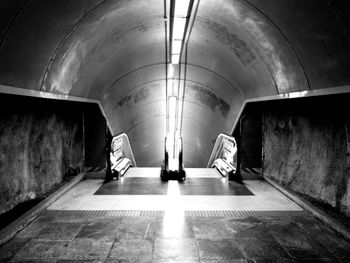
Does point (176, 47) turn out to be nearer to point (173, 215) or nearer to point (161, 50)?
point (161, 50)

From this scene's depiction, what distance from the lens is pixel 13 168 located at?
4.82 meters

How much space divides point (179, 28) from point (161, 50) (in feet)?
6.59

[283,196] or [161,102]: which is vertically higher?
[161,102]

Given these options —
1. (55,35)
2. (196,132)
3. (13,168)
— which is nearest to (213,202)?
(13,168)

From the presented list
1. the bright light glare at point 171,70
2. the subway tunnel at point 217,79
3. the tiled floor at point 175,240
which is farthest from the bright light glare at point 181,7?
the bright light glare at point 171,70

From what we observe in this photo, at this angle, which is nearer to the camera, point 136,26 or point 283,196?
point 283,196

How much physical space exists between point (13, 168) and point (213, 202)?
3310 mm

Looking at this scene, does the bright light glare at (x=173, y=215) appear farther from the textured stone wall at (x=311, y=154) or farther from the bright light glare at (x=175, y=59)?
the bright light glare at (x=175, y=59)

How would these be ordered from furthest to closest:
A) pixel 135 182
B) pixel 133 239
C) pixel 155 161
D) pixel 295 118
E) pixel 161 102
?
pixel 155 161 < pixel 161 102 < pixel 135 182 < pixel 295 118 < pixel 133 239

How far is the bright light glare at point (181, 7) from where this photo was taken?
19.2ft

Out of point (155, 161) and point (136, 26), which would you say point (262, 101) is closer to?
point (136, 26)

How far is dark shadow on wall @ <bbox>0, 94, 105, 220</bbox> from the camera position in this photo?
457 centimetres

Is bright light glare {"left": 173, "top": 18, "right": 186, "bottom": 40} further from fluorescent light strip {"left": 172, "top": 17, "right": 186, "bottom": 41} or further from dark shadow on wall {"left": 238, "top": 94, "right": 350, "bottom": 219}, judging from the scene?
dark shadow on wall {"left": 238, "top": 94, "right": 350, "bottom": 219}

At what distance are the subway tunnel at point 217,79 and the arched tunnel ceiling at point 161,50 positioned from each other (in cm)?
3
